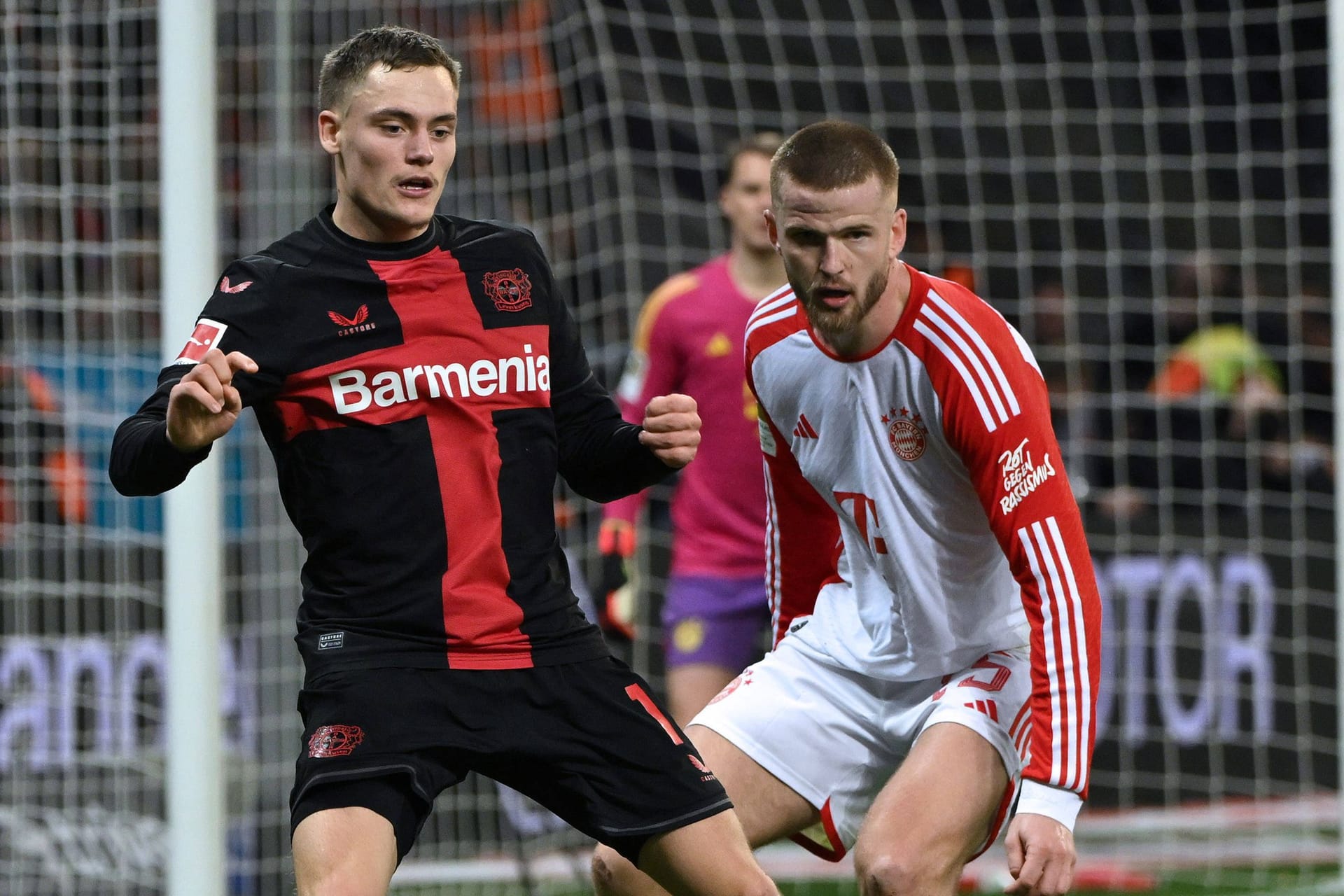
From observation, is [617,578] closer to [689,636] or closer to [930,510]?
[689,636]

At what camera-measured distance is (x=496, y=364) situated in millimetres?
3160

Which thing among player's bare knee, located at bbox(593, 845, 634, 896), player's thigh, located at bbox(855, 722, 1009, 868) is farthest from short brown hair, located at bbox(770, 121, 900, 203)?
player's bare knee, located at bbox(593, 845, 634, 896)

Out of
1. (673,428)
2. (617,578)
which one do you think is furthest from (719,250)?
(673,428)

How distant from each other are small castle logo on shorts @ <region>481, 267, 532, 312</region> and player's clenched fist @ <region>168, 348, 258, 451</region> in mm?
502

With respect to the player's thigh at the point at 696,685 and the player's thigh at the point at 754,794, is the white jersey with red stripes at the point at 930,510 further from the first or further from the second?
the player's thigh at the point at 696,685

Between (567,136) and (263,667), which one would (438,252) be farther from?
(567,136)

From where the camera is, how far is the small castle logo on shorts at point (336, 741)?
294cm

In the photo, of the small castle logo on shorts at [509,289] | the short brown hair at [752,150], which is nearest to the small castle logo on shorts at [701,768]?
the small castle logo on shorts at [509,289]

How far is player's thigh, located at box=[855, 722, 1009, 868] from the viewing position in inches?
129

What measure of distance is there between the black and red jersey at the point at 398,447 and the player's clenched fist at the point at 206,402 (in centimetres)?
12

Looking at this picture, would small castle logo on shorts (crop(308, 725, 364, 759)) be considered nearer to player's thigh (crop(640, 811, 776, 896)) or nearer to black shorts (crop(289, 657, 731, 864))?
black shorts (crop(289, 657, 731, 864))

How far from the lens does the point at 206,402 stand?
2736 mm

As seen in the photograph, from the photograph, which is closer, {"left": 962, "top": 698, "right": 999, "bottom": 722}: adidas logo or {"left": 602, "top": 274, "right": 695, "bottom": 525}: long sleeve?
{"left": 962, "top": 698, "right": 999, "bottom": 722}: adidas logo

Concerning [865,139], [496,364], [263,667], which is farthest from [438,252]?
[263,667]
